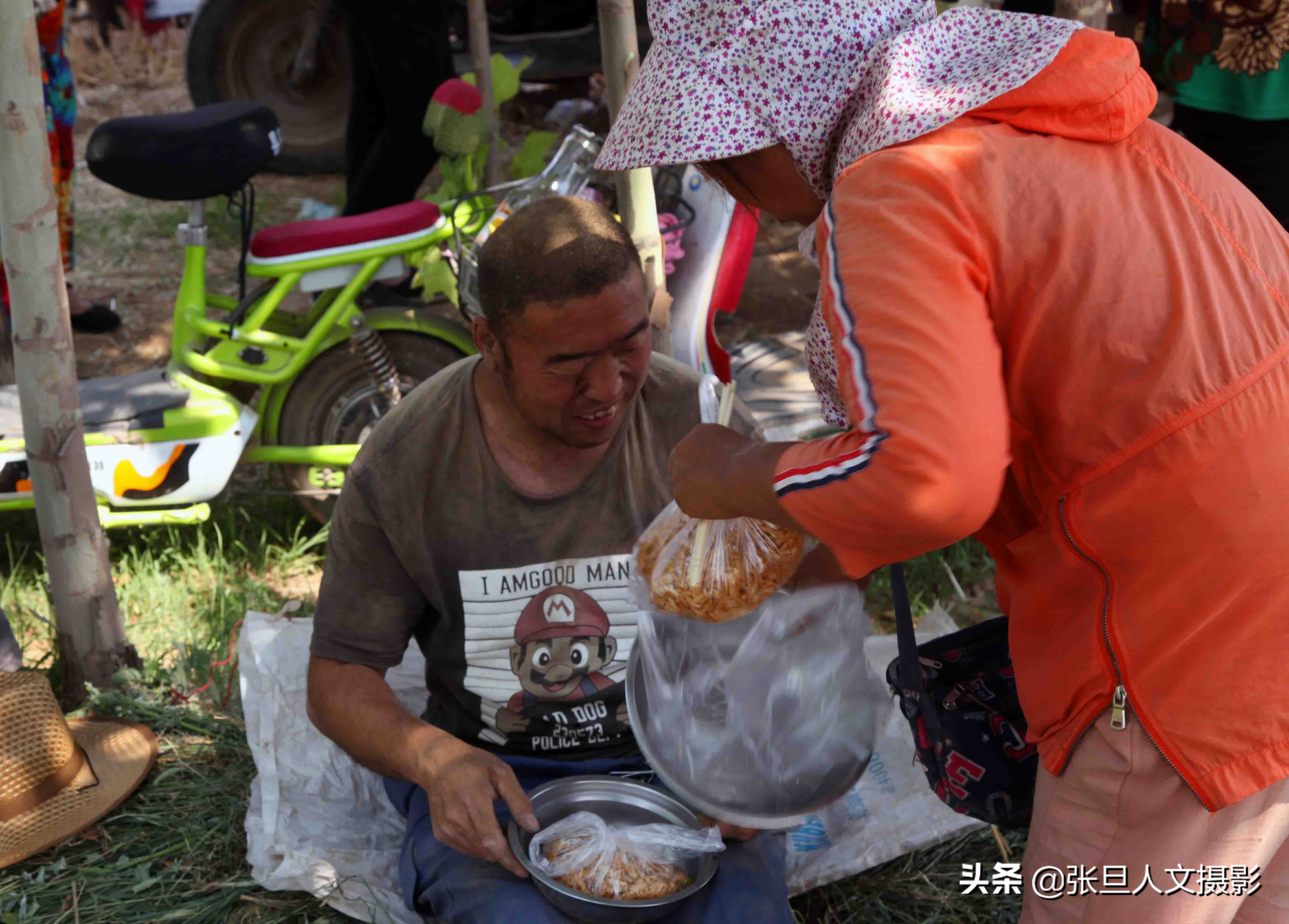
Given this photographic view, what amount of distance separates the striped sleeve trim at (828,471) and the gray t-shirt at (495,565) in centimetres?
87

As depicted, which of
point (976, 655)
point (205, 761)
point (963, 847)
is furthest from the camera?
point (205, 761)

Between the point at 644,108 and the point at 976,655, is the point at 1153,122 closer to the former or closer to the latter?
the point at 644,108

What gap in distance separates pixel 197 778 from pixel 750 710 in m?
1.38

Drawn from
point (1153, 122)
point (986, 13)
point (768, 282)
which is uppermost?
point (986, 13)

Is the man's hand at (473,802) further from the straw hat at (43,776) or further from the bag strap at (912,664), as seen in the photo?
the straw hat at (43,776)

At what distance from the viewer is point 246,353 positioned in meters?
3.36

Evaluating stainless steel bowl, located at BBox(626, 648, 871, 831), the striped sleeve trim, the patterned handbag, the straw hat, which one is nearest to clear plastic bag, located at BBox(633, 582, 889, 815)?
stainless steel bowl, located at BBox(626, 648, 871, 831)

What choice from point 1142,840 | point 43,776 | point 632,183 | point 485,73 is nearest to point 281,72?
point 485,73

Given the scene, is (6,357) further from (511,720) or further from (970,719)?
(970,719)

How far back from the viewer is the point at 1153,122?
1198mm

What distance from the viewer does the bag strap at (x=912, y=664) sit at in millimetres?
1714

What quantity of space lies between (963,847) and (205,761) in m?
1.62

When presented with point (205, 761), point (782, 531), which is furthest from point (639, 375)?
point (205, 761)

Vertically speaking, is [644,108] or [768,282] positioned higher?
[644,108]
